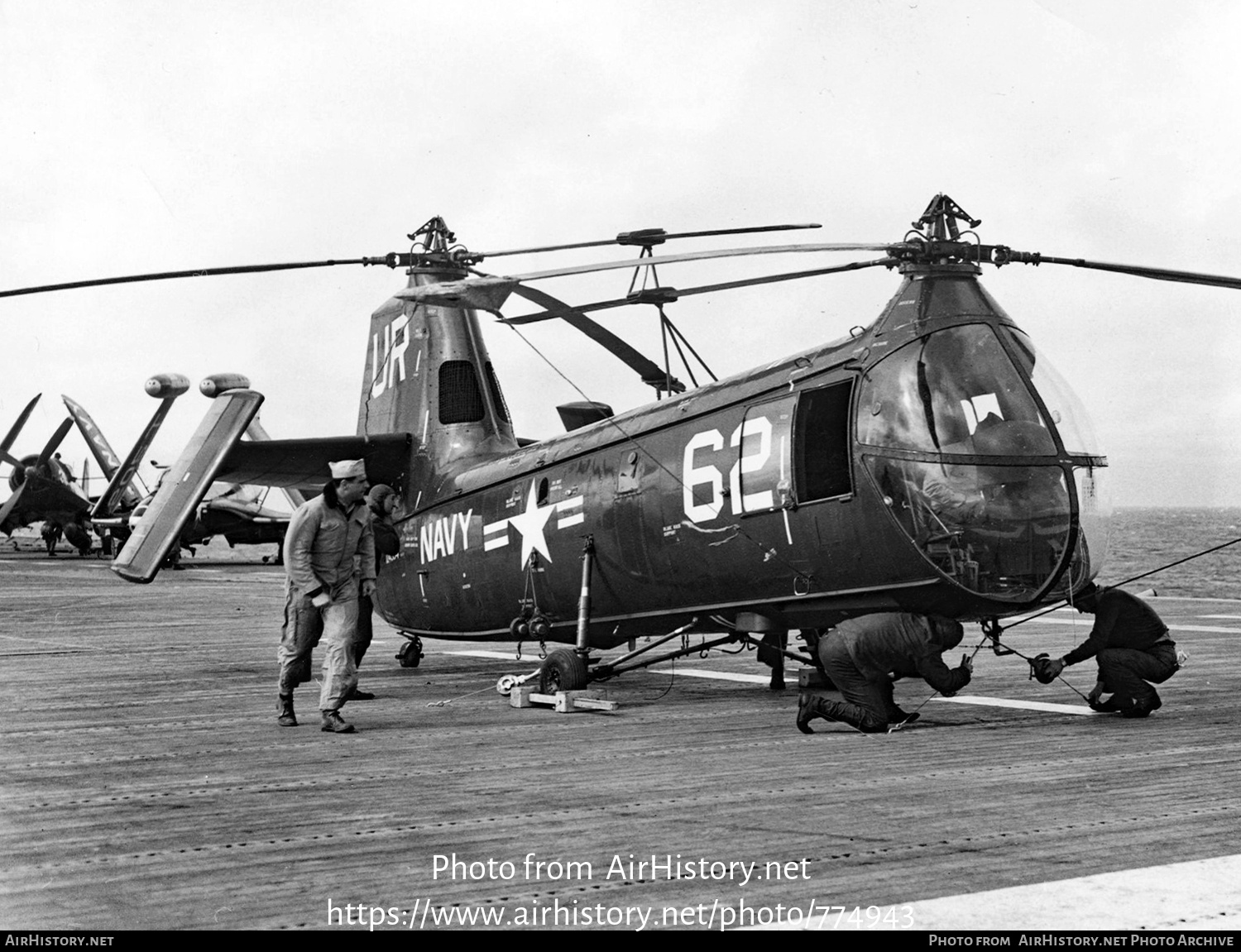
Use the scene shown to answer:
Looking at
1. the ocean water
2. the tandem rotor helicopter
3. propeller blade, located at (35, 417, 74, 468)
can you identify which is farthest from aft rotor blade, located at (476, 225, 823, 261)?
propeller blade, located at (35, 417, 74, 468)

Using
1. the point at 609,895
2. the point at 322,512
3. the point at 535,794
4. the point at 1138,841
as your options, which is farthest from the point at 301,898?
the point at 322,512

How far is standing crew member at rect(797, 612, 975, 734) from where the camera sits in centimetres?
970

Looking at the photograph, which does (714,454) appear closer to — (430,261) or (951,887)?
(430,261)

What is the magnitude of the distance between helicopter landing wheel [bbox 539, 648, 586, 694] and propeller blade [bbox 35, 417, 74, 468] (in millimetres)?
48208

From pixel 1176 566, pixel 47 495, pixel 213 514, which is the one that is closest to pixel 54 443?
pixel 47 495

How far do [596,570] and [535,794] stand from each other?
473 centimetres

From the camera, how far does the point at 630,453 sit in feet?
39.2

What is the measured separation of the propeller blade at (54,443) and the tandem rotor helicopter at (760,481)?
44875 millimetres

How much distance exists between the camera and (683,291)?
10.8 metres

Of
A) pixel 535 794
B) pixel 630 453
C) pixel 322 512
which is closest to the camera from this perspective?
pixel 535 794

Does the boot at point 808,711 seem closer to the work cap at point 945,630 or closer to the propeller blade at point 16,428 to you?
the work cap at point 945,630

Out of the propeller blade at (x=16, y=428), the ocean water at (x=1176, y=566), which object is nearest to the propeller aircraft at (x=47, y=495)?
the propeller blade at (x=16, y=428)

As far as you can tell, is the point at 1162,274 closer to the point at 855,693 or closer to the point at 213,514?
the point at 855,693

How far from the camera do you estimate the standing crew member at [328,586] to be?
33.8ft
